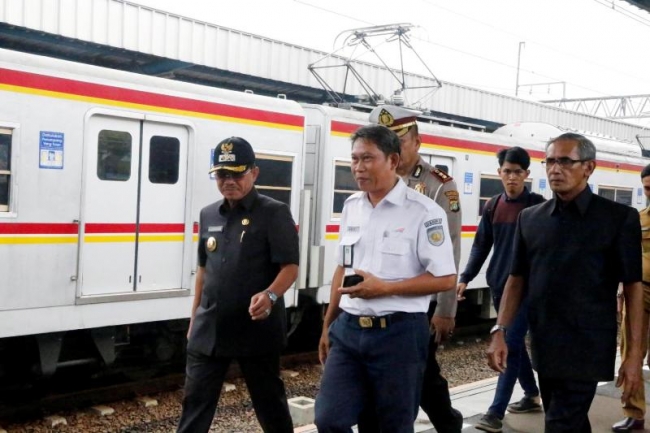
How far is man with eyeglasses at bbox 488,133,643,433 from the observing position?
3525 millimetres

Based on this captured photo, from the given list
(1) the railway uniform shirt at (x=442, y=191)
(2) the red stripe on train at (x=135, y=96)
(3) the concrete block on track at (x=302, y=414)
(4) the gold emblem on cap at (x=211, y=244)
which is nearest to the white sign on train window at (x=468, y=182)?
(2) the red stripe on train at (x=135, y=96)

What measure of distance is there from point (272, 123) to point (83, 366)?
3.32 metres

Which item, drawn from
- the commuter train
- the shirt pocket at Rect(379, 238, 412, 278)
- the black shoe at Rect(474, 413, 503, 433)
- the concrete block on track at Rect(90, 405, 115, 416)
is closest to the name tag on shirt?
the shirt pocket at Rect(379, 238, 412, 278)

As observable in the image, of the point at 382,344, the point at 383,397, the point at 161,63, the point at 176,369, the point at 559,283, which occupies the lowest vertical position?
the point at 176,369

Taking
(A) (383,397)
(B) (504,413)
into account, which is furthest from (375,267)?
(B) (504,413)

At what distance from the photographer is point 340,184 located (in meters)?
9.48

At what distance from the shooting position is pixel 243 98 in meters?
8.23

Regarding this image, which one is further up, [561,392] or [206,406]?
[561,392]

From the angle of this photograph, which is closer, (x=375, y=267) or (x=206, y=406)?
(x=375, y=267)

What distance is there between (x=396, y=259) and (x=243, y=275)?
966 millimetres

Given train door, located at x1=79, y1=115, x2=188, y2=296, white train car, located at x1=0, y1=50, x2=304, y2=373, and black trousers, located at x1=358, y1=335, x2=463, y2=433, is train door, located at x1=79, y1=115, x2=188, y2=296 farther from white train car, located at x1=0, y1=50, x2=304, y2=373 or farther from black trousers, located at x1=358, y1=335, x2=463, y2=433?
black trousers, located at x1=358, y1=335, x2=463, y2=433

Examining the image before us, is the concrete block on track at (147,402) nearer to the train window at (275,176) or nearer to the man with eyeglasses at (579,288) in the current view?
the train window at (275,176)

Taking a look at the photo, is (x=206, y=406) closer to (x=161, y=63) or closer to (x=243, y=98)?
(x=243, y=98)

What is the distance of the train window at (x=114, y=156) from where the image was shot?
701cm
